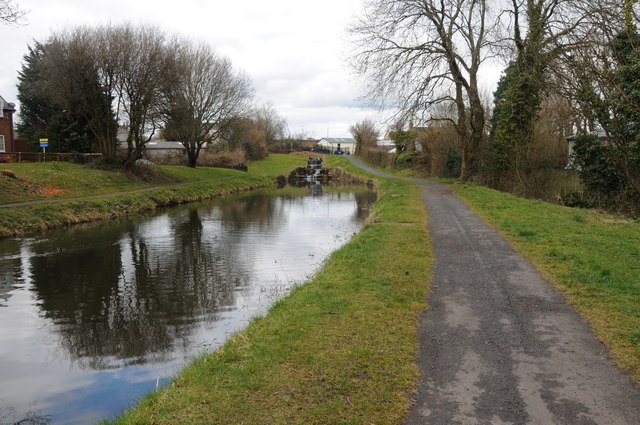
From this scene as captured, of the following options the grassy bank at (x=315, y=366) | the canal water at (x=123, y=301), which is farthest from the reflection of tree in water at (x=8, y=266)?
the grassy bank at (x=315, y=366)

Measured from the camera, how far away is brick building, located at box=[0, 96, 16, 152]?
1623 inches

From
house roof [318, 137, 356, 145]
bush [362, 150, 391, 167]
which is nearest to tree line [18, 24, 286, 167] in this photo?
bush [362, 150, 391, 167]

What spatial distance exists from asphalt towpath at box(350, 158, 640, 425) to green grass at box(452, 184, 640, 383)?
249 mm

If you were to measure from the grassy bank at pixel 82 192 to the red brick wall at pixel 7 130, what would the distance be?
12.8m

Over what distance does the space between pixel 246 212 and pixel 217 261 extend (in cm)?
1348

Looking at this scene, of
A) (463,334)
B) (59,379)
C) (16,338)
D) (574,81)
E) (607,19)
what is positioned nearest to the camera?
(463,334)

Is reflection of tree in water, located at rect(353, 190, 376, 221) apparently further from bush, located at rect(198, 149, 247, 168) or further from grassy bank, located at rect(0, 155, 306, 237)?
bush, located at rect(198, 149, 247, 168)

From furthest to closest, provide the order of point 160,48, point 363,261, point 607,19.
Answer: point 160,48 < point 607,19 < point 363,261

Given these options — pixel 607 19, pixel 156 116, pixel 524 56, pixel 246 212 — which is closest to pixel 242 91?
pixel 156 116

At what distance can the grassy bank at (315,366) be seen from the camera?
460cm

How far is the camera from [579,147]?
22125 millimetres

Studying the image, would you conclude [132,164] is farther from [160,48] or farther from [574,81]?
[574,81]

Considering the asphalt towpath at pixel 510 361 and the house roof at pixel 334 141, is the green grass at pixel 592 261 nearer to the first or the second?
the asphalt towpath at pixel 510 361

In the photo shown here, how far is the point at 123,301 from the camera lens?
36.0 feet
